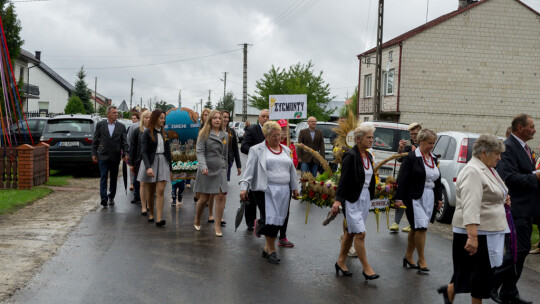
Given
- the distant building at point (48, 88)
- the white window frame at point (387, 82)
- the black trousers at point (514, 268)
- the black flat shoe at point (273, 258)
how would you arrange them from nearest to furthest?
the black trousers at point (514, 268), the black flat shoe at point (273, 258), the white window frame at point (387, 82), the distant building at point (48, 88)

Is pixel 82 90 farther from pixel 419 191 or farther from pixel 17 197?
pixel 419 191

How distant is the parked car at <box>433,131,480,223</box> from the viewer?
970cm

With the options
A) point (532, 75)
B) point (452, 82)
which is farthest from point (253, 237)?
point (532, 75)

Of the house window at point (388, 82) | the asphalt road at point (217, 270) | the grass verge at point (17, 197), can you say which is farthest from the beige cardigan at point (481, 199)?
the house window at point (388, 82)

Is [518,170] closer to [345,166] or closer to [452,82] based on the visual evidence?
[345,166]

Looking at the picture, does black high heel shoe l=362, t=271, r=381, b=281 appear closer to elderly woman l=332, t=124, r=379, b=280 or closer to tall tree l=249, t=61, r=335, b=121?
elderly woman l=332, t=124, r=379, b=280

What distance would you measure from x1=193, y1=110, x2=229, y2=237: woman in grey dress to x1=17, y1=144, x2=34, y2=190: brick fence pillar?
244 inches

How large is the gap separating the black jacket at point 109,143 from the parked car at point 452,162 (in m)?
6.31

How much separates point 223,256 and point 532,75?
111 ft

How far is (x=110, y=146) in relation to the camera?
1116 centimetres

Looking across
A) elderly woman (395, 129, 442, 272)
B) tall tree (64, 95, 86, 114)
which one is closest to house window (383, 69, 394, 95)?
elderly woman (395, 129, 442, 272)

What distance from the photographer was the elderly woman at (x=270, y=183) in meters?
6.89

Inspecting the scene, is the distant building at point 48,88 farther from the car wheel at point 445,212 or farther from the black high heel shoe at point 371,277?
the black high heel shoe at point 371,277

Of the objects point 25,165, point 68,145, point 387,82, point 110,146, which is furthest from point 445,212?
point 387,82
